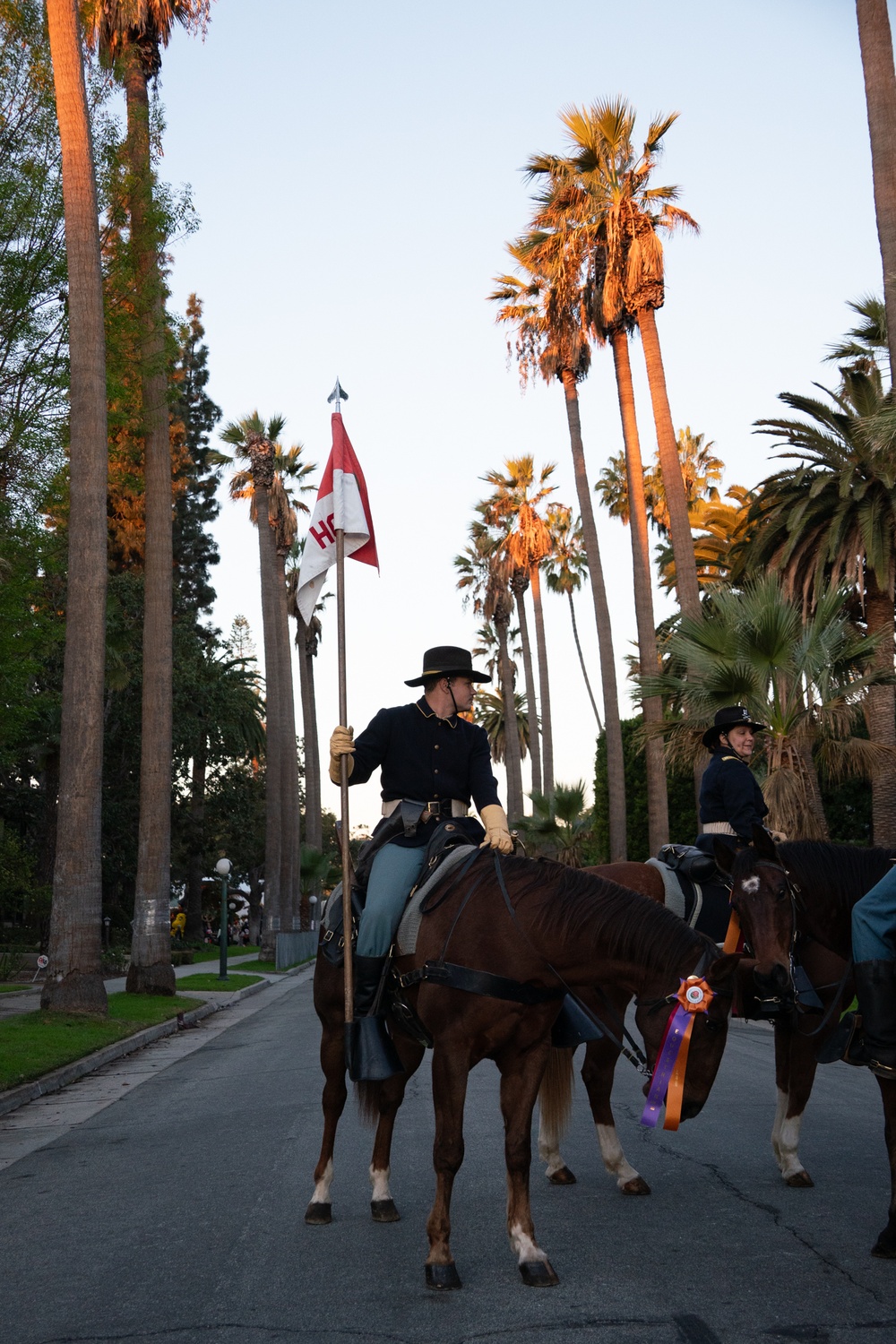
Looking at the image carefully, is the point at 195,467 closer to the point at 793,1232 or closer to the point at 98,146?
the point at 98,146

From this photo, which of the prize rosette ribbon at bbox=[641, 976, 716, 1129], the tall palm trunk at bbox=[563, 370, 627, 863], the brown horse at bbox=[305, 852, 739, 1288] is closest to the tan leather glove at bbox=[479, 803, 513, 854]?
the brown horse at bbox=[305, 852, 739, 1288]

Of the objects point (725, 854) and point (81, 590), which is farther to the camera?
point (81, 590)

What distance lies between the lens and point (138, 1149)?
29.7 feet

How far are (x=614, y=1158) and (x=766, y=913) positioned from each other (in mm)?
1733

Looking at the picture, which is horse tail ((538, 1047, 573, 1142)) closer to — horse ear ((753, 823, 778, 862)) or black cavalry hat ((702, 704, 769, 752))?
horse ear ((753, 823, 778, 862))

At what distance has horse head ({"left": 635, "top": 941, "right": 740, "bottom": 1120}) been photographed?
5168 mm

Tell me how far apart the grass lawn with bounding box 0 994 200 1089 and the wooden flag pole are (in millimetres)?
6623

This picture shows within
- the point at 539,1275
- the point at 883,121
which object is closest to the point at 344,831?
the point at 539,1275

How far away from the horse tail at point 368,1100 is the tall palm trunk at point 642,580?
23395 mm

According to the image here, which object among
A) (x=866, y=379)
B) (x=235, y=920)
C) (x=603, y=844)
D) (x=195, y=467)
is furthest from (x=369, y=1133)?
(x=235, y=920)

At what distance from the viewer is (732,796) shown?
7953mm

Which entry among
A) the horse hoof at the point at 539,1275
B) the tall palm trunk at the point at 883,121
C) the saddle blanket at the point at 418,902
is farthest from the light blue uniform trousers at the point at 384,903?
the tall palm trunk at the point at 883,121

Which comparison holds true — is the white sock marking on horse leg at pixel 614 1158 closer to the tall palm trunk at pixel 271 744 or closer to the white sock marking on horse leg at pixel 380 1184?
the white sock marking on horse leg at pixel 380 1184

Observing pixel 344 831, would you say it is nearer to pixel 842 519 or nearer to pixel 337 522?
pixel 337 522
